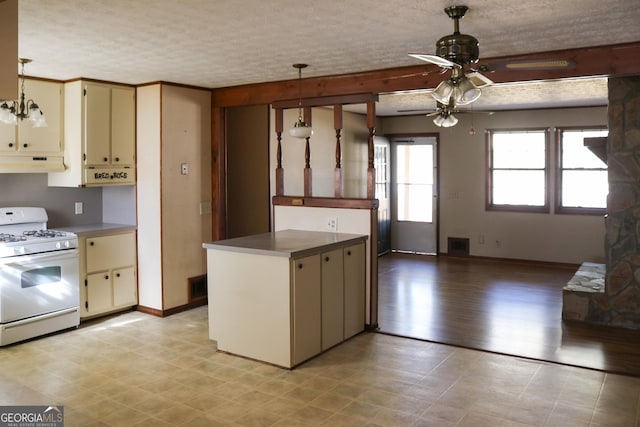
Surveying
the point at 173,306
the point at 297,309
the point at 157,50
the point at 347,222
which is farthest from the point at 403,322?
the point at 157,50

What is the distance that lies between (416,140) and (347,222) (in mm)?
4575

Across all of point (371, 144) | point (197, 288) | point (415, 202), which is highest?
point (371, 144)

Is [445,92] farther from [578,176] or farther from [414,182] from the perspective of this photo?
[414,182]

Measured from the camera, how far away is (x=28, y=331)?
4.61m

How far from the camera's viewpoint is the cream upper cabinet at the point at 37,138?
4816 mm

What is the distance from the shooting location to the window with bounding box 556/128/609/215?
7930 millimetres

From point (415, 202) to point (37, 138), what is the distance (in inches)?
237

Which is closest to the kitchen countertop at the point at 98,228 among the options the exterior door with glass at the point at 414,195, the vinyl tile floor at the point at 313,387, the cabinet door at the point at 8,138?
the cabinet door at the point at 8,138

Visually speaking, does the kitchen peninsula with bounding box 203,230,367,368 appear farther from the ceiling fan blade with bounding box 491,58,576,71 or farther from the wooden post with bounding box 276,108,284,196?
the ceiling fan blade with bounding box 491,58,576,71

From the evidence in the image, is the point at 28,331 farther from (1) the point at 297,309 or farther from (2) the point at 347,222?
(2) the point at 347,222

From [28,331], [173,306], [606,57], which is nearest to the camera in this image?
[606,57]

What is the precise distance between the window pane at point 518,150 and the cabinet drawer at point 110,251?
5.77 m

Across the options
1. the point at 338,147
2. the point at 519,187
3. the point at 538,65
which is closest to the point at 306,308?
the point at 338,147

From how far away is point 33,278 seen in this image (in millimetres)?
4645
